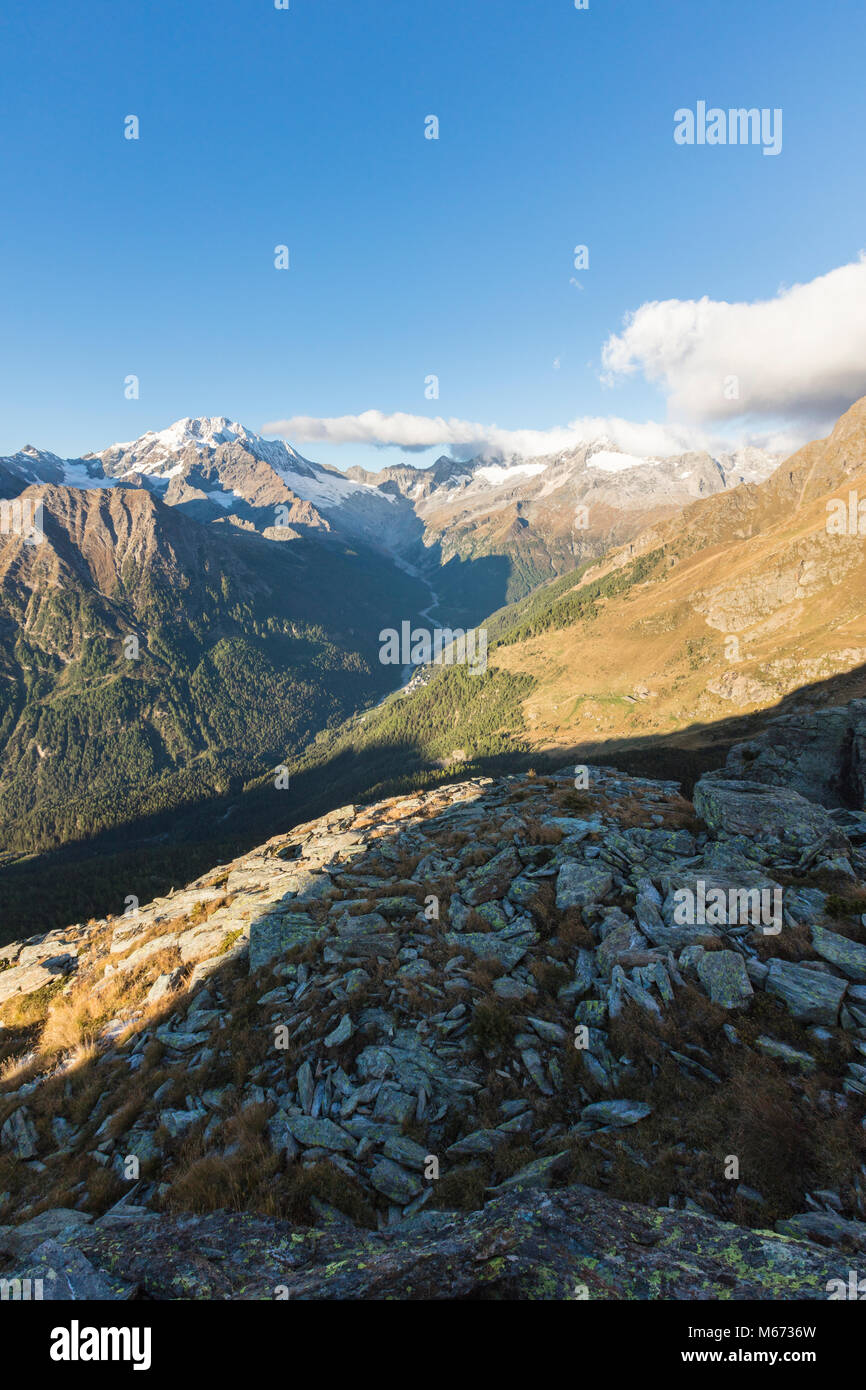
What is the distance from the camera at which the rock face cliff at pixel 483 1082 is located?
710cm

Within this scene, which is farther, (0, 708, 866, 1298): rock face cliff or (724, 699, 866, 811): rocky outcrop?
(724, 699, 866, 811): rocky outcrop

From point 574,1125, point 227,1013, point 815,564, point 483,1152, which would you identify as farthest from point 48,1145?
point 815,564

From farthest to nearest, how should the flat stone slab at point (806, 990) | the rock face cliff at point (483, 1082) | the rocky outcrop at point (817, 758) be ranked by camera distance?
1. the rocky outcrop at point (817, 758)
2. the flat stone slab at point (806, 990)
3. the rock face cliff at point (483, 1082)

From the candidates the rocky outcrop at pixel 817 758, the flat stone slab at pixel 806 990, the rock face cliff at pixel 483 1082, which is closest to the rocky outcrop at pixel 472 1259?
the rock face cliff at pixel 483 1082

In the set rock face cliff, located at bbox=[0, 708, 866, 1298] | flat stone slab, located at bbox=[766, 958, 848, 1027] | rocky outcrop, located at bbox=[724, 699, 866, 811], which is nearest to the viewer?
Result: rock face cliff, located at bbox=[0, 708, 866, 1298]

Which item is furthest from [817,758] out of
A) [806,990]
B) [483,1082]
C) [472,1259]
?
[472,1259]

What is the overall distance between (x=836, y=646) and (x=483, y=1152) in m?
168

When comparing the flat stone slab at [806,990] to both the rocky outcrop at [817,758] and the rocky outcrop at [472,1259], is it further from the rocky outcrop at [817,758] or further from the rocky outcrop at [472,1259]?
the rocky outcrop at [817,758]

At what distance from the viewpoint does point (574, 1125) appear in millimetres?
10562

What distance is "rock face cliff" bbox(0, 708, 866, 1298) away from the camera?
7.10 metres

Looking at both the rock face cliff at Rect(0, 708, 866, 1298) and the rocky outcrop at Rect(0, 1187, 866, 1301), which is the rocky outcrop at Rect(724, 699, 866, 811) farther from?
the rocky outcrop at Rect(0, 1187, 866, 1301)

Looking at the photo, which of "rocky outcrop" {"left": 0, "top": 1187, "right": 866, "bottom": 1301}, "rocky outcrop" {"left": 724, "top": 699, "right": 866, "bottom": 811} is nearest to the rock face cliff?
"rocky outcrop" {"left": 0, "top": 1187, "right": 866, "bottom": 1301}

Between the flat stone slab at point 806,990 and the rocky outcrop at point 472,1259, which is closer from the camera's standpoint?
the rocky outcrop at point 472,1259
